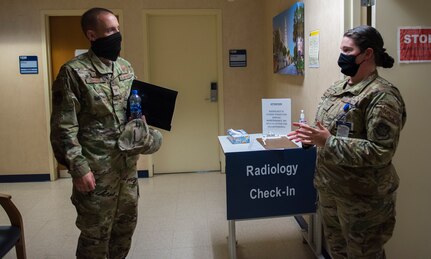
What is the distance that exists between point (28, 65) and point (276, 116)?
3275mm

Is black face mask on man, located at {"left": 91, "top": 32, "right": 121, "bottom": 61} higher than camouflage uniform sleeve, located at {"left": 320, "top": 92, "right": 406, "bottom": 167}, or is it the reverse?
black face mask on man, located at {"left": 91, "top": 32, "right": 121, "bottom": 61}

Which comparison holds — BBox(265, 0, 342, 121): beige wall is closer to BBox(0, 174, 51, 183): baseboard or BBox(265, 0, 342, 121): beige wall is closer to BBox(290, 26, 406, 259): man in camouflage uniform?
BBox(290, 26, 406, 259): man in camouflage uniform

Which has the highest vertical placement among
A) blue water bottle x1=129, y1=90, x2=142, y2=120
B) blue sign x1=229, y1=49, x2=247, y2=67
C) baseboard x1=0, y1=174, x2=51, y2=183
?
blue sign x1=229, y1=49, x2=247, y2=67

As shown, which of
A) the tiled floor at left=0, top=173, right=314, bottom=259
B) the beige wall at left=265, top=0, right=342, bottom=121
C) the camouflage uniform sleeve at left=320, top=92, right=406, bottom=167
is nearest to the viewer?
the camouflage uniform sleeve at left=320, top=92, right=406, bottom=167

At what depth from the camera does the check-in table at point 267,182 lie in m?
2.39

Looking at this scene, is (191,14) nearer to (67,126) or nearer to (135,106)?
(135,106)

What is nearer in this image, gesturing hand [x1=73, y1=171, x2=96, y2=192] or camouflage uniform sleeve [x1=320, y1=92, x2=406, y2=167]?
camouflage uniform sleeve [x1=320, y1=92, x2=406, y2=167]

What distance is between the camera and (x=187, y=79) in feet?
15.3

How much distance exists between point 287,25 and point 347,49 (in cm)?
170

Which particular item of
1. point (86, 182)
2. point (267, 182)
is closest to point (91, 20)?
point (86, 182)

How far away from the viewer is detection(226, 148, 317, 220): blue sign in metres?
2.39

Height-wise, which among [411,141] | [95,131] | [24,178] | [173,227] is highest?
[95,131]

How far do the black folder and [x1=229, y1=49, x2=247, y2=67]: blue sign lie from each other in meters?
2.71

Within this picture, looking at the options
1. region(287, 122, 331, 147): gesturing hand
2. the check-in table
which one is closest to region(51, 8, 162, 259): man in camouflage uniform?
the check-in table
